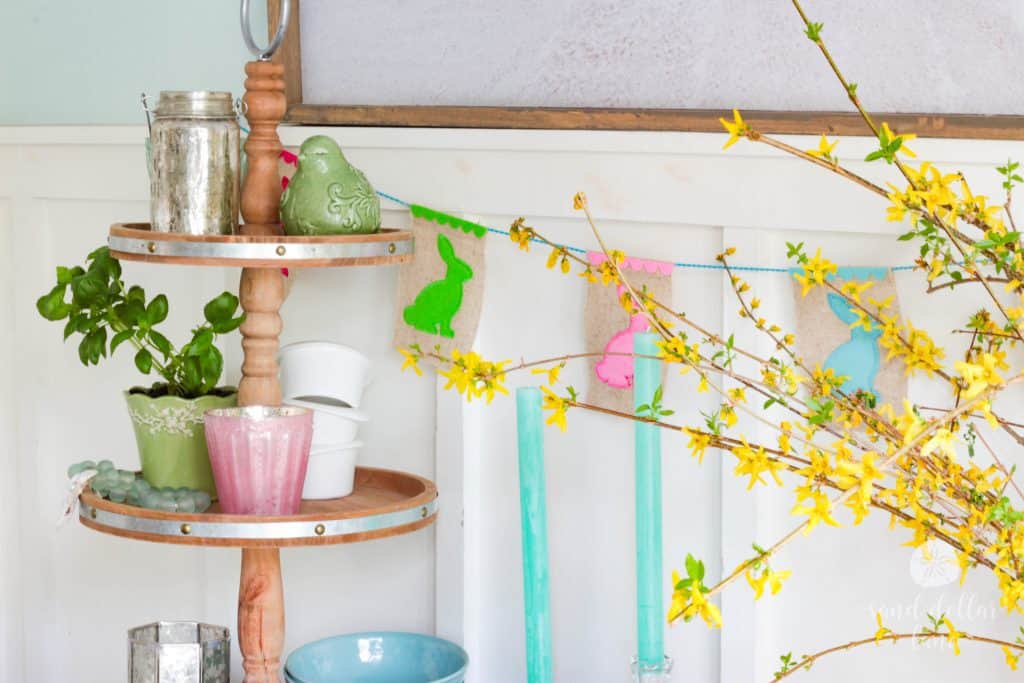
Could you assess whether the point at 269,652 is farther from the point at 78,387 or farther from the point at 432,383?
the point at 78,387

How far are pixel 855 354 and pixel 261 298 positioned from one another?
0.55m

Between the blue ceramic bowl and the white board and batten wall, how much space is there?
0.04 meters

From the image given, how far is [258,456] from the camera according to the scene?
132 cm

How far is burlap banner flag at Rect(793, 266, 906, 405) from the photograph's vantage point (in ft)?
4.07

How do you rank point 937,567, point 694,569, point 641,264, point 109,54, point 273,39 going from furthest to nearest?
point 109,54 < point 273,39 < point 641,264 < point 937,567 < point 694,569

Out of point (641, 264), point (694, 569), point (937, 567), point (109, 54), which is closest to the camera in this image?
point (694, 569)

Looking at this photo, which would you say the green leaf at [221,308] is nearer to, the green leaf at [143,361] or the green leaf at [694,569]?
the green leaf at [143,361]

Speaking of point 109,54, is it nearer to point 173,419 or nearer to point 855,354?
point 173,419

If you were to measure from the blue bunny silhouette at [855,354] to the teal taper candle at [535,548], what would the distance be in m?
0.29

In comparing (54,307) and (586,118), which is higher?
(586,118)

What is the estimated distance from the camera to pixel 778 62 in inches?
50.9

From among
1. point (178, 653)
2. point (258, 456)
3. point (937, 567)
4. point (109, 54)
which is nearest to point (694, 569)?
point (937, 567)

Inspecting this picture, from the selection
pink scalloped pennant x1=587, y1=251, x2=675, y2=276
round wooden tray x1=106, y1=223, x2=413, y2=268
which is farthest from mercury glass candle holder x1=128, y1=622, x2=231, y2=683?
pink scalloped pennant x1=587, y1=251, x2=675, y2=276

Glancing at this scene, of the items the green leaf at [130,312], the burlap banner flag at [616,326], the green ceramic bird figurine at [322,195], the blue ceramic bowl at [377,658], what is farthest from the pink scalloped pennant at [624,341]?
the green leaf at [130,312]
